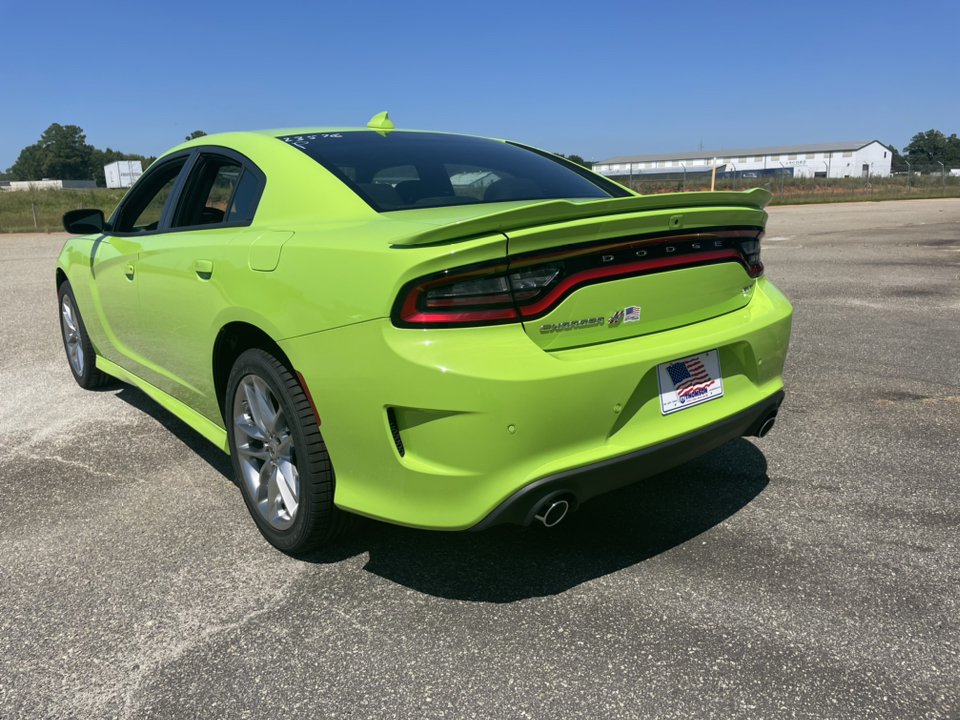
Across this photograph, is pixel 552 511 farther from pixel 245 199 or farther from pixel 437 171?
pixel 245 199

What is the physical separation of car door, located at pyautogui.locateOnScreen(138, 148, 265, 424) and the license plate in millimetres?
1551

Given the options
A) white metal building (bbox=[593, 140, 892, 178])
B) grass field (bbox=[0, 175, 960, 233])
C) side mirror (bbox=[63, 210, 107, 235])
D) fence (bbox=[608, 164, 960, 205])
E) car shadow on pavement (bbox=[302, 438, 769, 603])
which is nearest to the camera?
car shadow on pavement (bbox=[302, 438, 769, 603])

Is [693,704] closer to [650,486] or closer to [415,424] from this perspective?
[415,424]

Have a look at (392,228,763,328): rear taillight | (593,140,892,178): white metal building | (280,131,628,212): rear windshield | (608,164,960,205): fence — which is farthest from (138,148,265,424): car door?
(593,140,892,178): white metal building

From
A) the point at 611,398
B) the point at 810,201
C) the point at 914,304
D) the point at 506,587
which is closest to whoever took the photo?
the point at 611,398

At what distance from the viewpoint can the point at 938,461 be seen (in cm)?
367

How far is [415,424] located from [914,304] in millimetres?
7223

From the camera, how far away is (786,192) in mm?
46531

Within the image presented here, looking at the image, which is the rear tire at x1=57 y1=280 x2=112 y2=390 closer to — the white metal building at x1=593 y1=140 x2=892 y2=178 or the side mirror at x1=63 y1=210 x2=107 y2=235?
the side mirror at x1=63 y1=210 x2=107 y2=235

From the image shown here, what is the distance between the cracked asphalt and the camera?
6.98 feet

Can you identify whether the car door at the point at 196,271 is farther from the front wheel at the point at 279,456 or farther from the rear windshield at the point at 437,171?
the rear windshield at the point at 437,171

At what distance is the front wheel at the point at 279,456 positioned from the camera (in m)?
2.62

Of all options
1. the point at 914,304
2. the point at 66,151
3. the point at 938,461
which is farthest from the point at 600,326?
the point at 66,151

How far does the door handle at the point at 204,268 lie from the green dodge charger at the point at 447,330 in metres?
0.01
